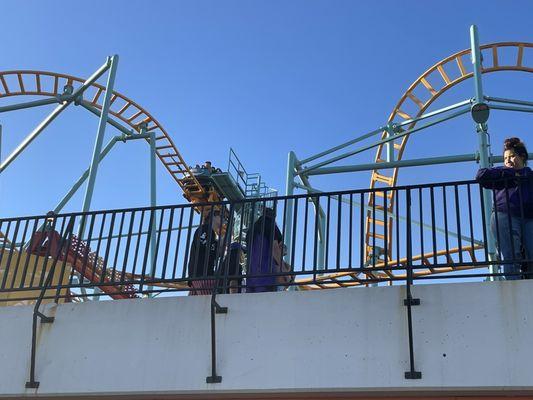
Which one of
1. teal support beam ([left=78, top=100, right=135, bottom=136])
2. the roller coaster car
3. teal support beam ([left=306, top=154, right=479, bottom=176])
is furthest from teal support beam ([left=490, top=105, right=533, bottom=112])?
the roller coaster car

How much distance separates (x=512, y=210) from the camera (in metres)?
5.86

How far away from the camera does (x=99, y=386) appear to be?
225 inches

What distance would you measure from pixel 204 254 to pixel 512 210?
3.09m

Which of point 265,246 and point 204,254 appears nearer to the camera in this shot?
point 265,246

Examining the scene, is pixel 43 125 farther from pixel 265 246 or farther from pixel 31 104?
pixel 265 246

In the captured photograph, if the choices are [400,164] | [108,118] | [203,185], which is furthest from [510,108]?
[203,185]

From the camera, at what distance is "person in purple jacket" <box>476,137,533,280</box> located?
5.68 metres

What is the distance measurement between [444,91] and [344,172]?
7.10 meters

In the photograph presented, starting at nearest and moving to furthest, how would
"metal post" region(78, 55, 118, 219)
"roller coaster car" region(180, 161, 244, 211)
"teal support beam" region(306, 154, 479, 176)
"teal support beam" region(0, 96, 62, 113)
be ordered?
"teal support beam" region(306, 154, 479, 176) < "metal post" region(78, 55, 118, 219) < "teal support beam" region(0, 96, 62, 113) < "roller coaster car" region(180, 161, 244, 211)

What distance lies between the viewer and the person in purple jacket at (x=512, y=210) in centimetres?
568

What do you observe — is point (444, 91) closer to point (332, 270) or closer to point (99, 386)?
point (332, 270)

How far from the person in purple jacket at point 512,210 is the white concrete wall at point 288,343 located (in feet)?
1.95

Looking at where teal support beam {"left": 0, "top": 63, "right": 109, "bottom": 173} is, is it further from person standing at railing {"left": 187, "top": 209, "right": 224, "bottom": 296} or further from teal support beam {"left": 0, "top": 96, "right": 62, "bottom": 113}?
person standing at railing {"left": 187, "top": 209, "right": 224, "bottom": 296}

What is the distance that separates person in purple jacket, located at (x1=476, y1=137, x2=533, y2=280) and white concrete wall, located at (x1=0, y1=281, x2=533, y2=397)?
0.59 meters
